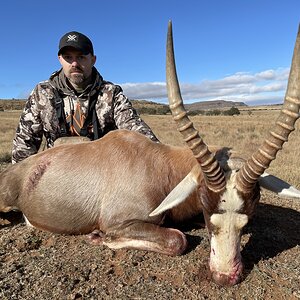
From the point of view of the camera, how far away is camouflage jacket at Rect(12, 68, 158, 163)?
22.4 feet

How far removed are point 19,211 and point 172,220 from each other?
2.26 metres

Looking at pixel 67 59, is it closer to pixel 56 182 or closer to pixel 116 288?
pixel 56 182

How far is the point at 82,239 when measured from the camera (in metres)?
5.02

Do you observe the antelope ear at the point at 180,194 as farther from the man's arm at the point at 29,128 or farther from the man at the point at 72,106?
the man's arm at the point at 29,128

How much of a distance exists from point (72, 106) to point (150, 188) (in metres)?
2.77

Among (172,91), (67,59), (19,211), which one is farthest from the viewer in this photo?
(67,59)

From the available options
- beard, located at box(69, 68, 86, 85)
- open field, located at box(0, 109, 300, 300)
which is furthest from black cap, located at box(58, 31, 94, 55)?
open field, located at box(0, 109, 300, 300)

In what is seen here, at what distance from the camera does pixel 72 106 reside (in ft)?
22.6

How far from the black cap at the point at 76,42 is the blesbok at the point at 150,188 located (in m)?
2.03

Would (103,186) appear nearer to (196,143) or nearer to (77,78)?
(196,143)

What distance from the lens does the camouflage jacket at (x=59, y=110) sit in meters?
6.83

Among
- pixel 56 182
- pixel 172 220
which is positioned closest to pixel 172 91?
pixel 172 220

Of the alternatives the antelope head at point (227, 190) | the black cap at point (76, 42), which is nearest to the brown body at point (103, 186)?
the antelope head at point (227, 190)

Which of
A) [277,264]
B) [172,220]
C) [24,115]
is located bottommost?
[277,264]
